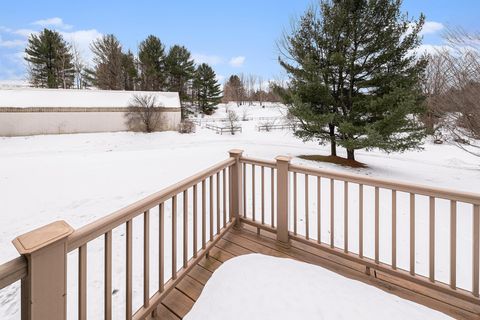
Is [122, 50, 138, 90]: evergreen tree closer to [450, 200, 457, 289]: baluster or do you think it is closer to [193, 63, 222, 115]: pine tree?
[193, 63, 222, 115]: pine tree

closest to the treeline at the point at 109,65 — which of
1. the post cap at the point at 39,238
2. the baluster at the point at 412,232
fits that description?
the baluster at the point at 412,232

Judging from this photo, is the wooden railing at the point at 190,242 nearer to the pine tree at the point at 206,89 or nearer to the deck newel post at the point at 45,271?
the deck newel post at the point at 45,271

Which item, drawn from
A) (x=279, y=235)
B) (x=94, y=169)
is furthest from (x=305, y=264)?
(x=94, y=169)

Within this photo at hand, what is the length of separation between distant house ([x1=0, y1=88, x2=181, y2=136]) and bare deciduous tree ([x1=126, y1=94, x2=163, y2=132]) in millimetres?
421

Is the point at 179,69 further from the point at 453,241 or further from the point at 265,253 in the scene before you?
the point at 453,241

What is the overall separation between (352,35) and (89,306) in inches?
409

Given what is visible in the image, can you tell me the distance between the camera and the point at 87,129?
1955 centimetres

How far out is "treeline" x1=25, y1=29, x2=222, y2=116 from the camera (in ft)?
94.4

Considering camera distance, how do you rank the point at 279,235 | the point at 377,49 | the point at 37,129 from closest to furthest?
the point at 279,235
the point at 377,49
the point at 37,129

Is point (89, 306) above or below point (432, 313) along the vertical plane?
below

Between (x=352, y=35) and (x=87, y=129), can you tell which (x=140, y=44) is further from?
(x=352, y=35)

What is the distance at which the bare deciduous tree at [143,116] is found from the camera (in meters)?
20.0

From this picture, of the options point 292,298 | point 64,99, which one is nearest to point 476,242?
point 292,298

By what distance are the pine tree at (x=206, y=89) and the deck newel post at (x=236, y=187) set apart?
3358cm
